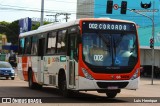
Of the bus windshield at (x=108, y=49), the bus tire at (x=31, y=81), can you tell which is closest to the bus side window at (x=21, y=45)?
the bus tire at (x=31, y=81)

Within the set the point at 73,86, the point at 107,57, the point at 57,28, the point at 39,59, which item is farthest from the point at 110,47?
the point at 39,59

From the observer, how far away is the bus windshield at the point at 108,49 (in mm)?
17250

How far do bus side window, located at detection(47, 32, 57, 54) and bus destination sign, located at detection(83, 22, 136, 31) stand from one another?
3206 mm

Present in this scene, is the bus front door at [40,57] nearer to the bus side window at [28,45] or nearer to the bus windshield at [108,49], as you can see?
the bus side window at [28,45]

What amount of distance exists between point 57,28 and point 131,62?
13.7 ft

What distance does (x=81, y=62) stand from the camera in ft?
56.2

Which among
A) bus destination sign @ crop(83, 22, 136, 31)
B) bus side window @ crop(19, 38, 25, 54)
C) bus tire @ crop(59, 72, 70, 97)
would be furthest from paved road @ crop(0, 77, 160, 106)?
bus side window @ crop(19, 38, 25, 54)

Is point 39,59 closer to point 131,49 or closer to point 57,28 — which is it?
point 57,28

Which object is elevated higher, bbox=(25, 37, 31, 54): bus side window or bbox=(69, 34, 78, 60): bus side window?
bbox=(69, 34, 78, 60): bus side window

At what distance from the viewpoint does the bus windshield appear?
17250 millimetres

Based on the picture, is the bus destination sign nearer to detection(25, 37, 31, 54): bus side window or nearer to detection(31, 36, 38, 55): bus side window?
detection(31, 36, 38, 55): bus side window

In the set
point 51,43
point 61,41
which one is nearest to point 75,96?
point 61,41

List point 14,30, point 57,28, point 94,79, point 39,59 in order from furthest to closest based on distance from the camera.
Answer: point 14,30
point 39,59
point 57,28
point 94,79

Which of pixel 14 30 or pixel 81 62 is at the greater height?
pixel 81 62
